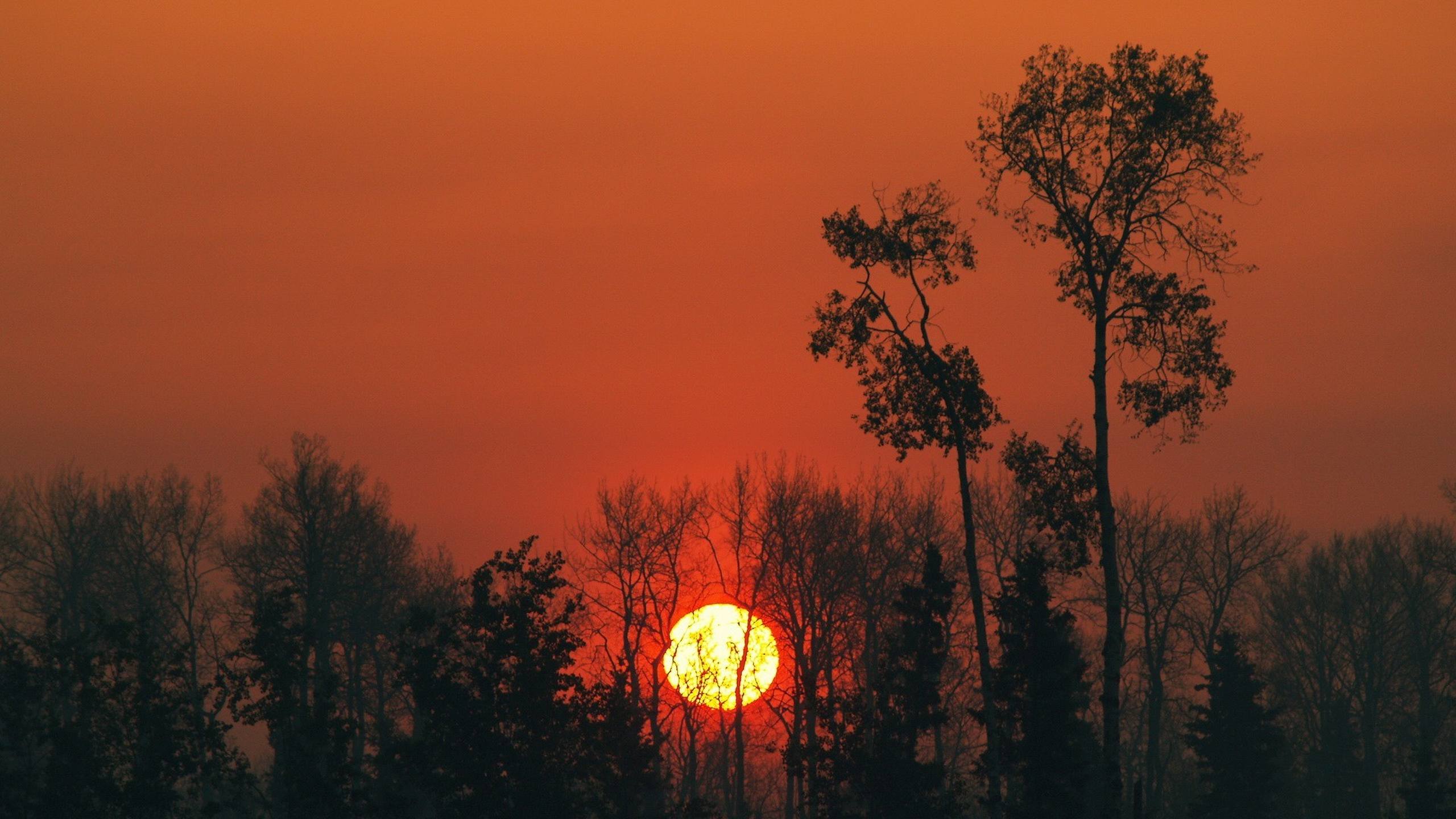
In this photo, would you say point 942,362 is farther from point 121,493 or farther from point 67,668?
point 121,493

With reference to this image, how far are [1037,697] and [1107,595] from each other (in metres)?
20.1

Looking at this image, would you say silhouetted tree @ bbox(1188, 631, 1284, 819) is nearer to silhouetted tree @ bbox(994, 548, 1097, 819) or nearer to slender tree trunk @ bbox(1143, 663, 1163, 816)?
slender tree trunk @ bbox(1143, 663, 1163, 816)

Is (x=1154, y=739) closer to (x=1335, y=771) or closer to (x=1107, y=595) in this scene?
(x=1335, y=771)

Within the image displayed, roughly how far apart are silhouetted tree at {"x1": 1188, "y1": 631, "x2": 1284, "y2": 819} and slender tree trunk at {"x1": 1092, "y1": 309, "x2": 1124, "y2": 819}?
40.9 metres

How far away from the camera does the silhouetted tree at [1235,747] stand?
65.8 meters

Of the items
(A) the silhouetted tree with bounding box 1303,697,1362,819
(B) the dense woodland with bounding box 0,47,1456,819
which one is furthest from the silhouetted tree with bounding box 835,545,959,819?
(A) the silhouetted tree with bounding box 1303,697,1362,819

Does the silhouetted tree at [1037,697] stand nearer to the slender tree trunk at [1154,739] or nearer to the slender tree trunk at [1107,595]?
the slender tree trunk at [1107,595]

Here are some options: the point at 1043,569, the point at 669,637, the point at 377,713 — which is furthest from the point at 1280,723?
the point at 377,713

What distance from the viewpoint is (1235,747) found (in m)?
66.8

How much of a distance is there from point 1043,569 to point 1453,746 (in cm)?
6161

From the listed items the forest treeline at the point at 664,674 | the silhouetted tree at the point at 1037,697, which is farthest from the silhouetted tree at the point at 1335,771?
the silhouetted tree at the point at 1037,697

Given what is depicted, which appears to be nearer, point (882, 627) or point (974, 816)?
point (882, 627)

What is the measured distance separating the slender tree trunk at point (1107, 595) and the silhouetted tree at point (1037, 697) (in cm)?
1679

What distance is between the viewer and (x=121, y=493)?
76.3 metres
